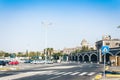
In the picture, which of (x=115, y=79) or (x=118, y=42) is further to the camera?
(x=118, y=42)

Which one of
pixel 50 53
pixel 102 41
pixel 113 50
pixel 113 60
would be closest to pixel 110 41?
pixel 102 41

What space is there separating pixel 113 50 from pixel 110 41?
56.9 meters

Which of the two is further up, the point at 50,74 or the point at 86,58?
the point at 86,58

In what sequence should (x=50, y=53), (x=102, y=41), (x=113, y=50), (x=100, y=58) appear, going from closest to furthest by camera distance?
(x=113, y=50)
(x=100, y=58)
(x=102, y=41)
(x=50, y=53)

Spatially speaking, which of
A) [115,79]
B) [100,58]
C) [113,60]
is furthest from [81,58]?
[115,79]

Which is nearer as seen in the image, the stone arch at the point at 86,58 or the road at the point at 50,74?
the road at the point at 50,74

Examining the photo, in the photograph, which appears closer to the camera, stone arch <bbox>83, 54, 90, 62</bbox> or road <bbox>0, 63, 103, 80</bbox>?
road <bbox>0, 63, 103, 80</bbox>

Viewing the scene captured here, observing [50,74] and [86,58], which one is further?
[86,58]

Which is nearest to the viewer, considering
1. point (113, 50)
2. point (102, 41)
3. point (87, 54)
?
point (113, 50)

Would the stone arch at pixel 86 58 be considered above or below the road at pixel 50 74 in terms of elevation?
above

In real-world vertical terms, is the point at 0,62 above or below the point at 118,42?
below

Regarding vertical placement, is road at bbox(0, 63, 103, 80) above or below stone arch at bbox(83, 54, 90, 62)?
below

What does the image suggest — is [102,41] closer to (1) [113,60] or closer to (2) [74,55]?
(2) [74,55]

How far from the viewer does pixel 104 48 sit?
70.2 feet
